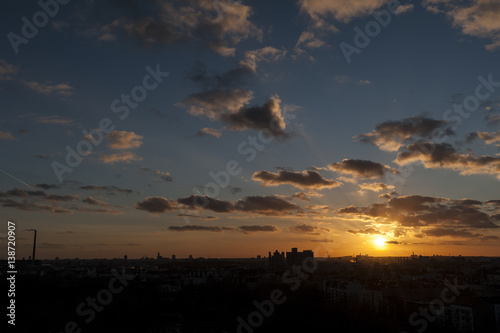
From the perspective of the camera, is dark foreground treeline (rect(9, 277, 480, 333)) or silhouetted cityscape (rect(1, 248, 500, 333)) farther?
silhouetted cityscape (rect(1, 248, 500, 333))

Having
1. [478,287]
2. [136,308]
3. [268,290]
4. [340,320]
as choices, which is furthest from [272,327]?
[478,287]

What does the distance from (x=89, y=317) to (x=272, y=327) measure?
1234cm
